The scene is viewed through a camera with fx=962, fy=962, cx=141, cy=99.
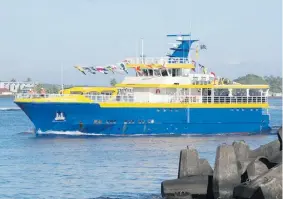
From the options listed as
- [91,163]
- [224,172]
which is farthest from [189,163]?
[91,163]

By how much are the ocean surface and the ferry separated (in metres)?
1.03

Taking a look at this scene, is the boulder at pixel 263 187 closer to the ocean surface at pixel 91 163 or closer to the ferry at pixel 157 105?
the ocean surface at pixel 91 163

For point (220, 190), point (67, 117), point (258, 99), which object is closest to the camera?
point (220, 190)

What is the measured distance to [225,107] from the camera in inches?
2068

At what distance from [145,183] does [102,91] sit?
24053 mm

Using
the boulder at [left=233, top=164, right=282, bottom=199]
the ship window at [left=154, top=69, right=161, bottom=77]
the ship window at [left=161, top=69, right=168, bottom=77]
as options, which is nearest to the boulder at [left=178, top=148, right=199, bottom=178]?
the boulder at [left=233, top=164, right=282, bottom=199]

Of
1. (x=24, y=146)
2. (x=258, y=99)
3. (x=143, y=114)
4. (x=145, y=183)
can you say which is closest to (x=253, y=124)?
(x=258, y=99)

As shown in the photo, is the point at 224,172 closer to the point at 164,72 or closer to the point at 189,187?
the point at 189,187

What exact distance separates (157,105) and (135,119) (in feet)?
4.55

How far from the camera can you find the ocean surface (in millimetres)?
28406

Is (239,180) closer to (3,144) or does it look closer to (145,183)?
(145,183)

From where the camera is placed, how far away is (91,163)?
1432 inches

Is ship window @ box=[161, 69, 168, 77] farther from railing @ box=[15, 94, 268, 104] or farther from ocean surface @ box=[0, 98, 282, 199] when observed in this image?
ocean surface @ box=[0, 98, 282, 199]

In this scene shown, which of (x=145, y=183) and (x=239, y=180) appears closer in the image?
(x=239, y=180)
